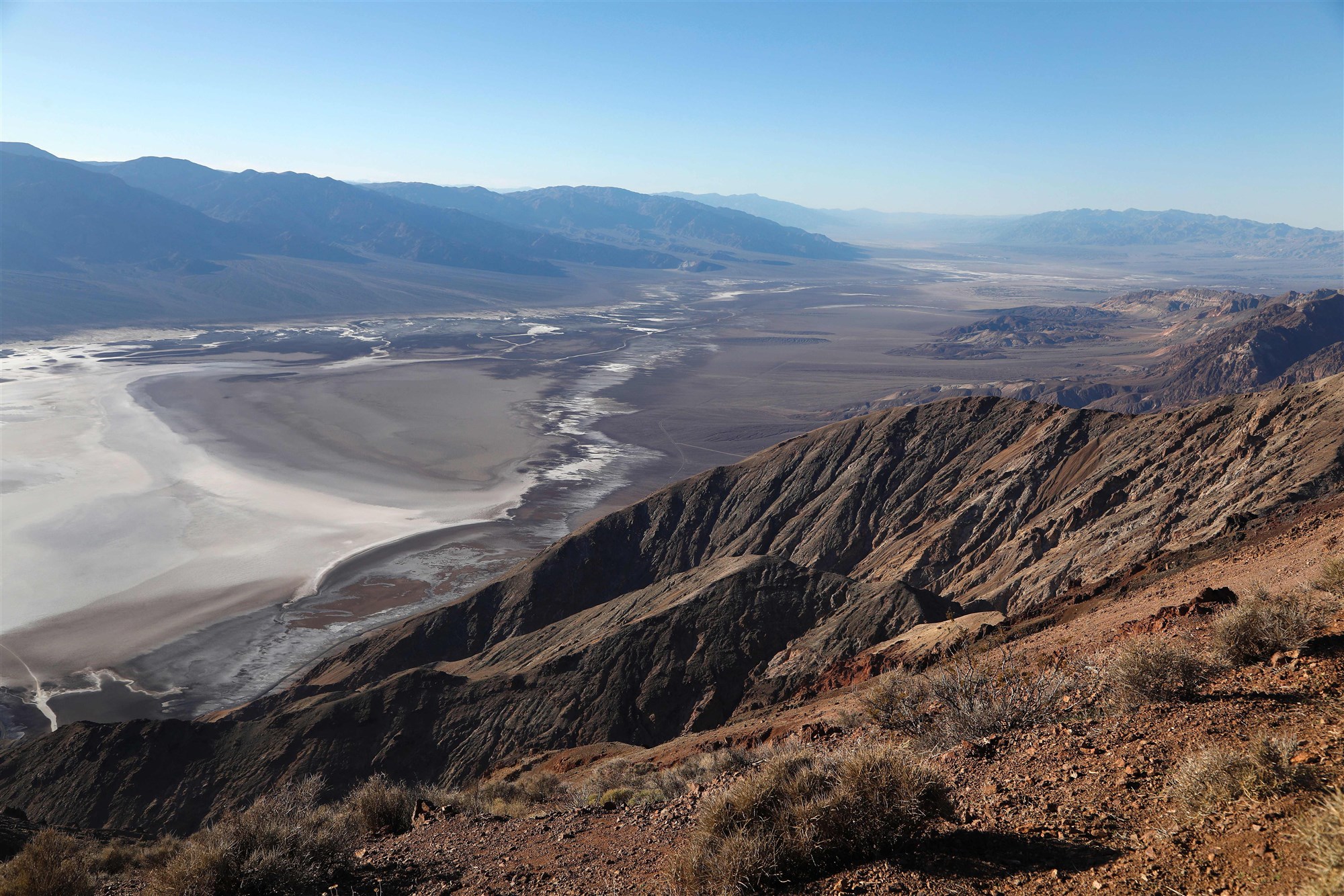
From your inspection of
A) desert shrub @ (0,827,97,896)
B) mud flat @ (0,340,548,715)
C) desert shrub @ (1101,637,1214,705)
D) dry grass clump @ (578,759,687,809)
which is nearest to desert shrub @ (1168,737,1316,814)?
desert shrub @ (1101,637,1214,705)

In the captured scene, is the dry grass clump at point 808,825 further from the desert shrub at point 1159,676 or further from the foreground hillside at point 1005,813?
the desert shrub at point 1159,676

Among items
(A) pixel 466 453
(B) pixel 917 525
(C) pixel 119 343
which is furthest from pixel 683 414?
(C) pixel 119 343

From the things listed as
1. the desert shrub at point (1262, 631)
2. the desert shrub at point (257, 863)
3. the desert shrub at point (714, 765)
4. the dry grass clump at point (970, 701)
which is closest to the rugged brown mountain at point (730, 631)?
the desert shrub at point (714, 765)

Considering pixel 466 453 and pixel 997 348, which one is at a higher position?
pixel 997 348

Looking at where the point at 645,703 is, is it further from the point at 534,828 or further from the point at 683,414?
the point at 683,414

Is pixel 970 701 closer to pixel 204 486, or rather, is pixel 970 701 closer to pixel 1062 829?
pixel 1062 829

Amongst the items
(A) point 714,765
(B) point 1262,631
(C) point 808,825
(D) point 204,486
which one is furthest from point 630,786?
(D) point 204,486

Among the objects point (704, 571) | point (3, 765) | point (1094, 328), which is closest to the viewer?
point (3, 765)
